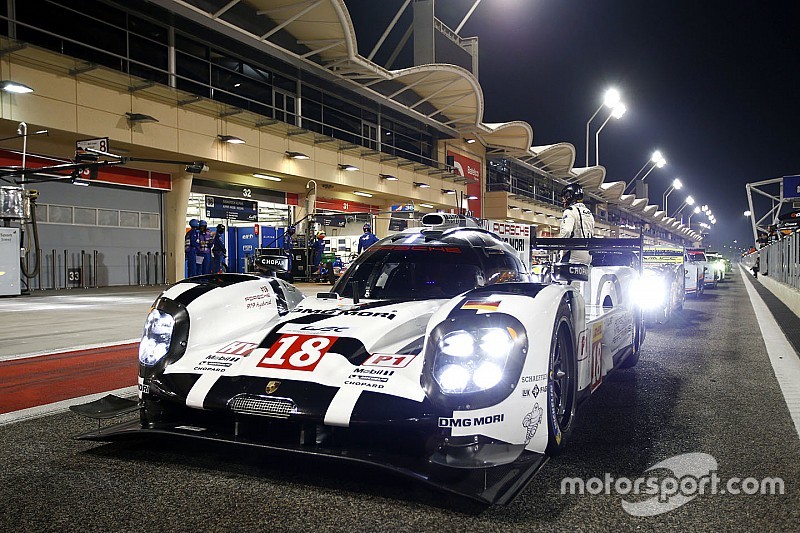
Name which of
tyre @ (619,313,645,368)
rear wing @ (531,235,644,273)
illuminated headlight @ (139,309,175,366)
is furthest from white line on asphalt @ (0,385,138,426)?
tyre @ (619,313,645,368)

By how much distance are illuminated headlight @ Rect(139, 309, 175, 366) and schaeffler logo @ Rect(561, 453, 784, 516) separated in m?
2.15

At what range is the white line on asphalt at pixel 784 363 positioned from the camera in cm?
441

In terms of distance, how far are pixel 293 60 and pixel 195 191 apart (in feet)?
18.8

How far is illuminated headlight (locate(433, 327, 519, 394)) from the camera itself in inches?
106

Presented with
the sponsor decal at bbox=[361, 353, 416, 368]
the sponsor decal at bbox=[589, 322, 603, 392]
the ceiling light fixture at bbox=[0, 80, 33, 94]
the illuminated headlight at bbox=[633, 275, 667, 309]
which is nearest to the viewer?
the sponsor decal at bbox=[361, 353, 416, 368]

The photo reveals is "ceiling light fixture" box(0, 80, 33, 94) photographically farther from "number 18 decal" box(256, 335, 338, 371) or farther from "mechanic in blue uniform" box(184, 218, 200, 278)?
"number 18 decal" box(256, 335, 338, 371)

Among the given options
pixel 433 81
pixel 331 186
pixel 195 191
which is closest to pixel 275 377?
pixel 195 191

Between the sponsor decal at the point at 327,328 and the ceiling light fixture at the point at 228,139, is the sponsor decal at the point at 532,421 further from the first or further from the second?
the ceiling light fixture at the point at 228,139

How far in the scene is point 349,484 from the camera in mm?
2768

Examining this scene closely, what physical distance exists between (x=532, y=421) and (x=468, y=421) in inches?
14.7

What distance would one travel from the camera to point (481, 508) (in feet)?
8.32

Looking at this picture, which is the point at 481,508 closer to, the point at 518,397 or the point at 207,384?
the point at 518,397

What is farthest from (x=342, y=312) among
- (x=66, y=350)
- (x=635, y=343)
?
(x=66, y=350)

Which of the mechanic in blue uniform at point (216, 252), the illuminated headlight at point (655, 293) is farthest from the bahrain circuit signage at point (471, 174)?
the illuminated headlight at point (655, 293)
